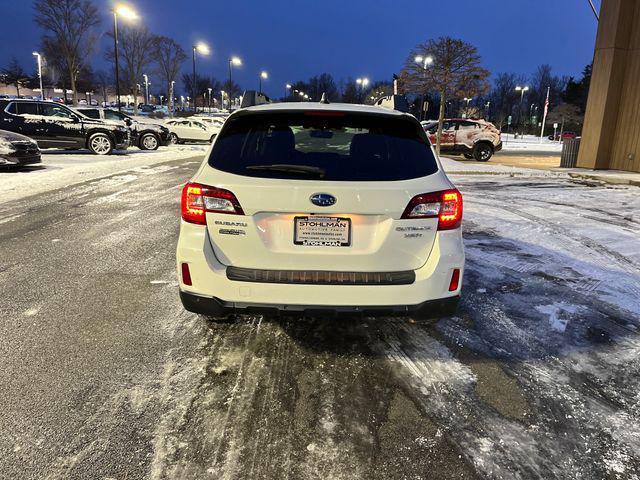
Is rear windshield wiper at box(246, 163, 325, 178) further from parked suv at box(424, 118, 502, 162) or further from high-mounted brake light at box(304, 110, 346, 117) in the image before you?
parked suv at box(424, 118, 502, 162)

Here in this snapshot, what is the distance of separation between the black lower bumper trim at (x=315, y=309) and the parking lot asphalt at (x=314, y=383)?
40 cm

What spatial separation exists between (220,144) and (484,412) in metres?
2.37

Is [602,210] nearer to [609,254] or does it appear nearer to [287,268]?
[609,254]

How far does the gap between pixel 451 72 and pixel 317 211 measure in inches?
909

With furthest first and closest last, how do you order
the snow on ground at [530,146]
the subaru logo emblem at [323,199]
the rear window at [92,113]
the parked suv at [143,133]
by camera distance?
the snow on ground at [530,146] → the parked suv at [143,133] → the rear window at [92,113] → the subaru logo emblem at [323,199]

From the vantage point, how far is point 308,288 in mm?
3025

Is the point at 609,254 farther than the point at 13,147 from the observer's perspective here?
No

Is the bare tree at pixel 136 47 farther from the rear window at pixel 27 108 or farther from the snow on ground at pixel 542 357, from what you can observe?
the snow on ground at pixel 542 357

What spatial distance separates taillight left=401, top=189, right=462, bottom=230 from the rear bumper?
8cm

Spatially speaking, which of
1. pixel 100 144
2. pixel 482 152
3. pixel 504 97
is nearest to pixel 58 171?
pixel 100 144

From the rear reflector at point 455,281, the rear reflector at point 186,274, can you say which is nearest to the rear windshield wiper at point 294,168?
the rear reflector at point 186,274

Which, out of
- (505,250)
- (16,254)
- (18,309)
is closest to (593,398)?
(505,250)

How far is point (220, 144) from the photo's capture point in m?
3.32

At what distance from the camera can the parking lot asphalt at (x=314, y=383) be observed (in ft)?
7.97
